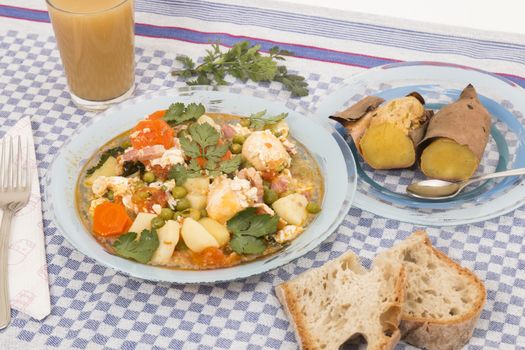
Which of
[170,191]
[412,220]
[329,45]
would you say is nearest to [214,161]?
[170,191]

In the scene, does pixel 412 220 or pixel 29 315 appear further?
pixel 412 220

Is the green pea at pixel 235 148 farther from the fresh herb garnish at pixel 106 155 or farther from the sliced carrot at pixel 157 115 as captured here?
the fresh herb garnish at pixel 106 155

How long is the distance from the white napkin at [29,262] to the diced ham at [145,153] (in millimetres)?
446

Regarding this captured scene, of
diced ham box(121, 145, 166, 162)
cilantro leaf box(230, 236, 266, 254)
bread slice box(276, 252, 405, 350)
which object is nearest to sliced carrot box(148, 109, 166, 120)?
diced ham box(121, 145, 166, 162)

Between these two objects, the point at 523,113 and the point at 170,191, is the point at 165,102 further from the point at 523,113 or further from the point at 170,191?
the point at 523,113

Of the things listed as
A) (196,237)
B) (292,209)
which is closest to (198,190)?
(196,237)

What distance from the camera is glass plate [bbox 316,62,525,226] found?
3.25m

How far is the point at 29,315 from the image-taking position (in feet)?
9.63

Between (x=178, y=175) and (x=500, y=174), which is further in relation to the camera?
(x=500, y=174)

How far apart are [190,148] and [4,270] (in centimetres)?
83

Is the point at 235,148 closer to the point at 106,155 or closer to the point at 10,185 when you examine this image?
the point at 106,155

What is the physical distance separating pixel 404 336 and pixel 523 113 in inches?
54.5

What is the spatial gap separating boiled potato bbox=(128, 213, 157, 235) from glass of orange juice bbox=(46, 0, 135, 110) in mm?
1021

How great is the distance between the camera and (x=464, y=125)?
10.8ft
